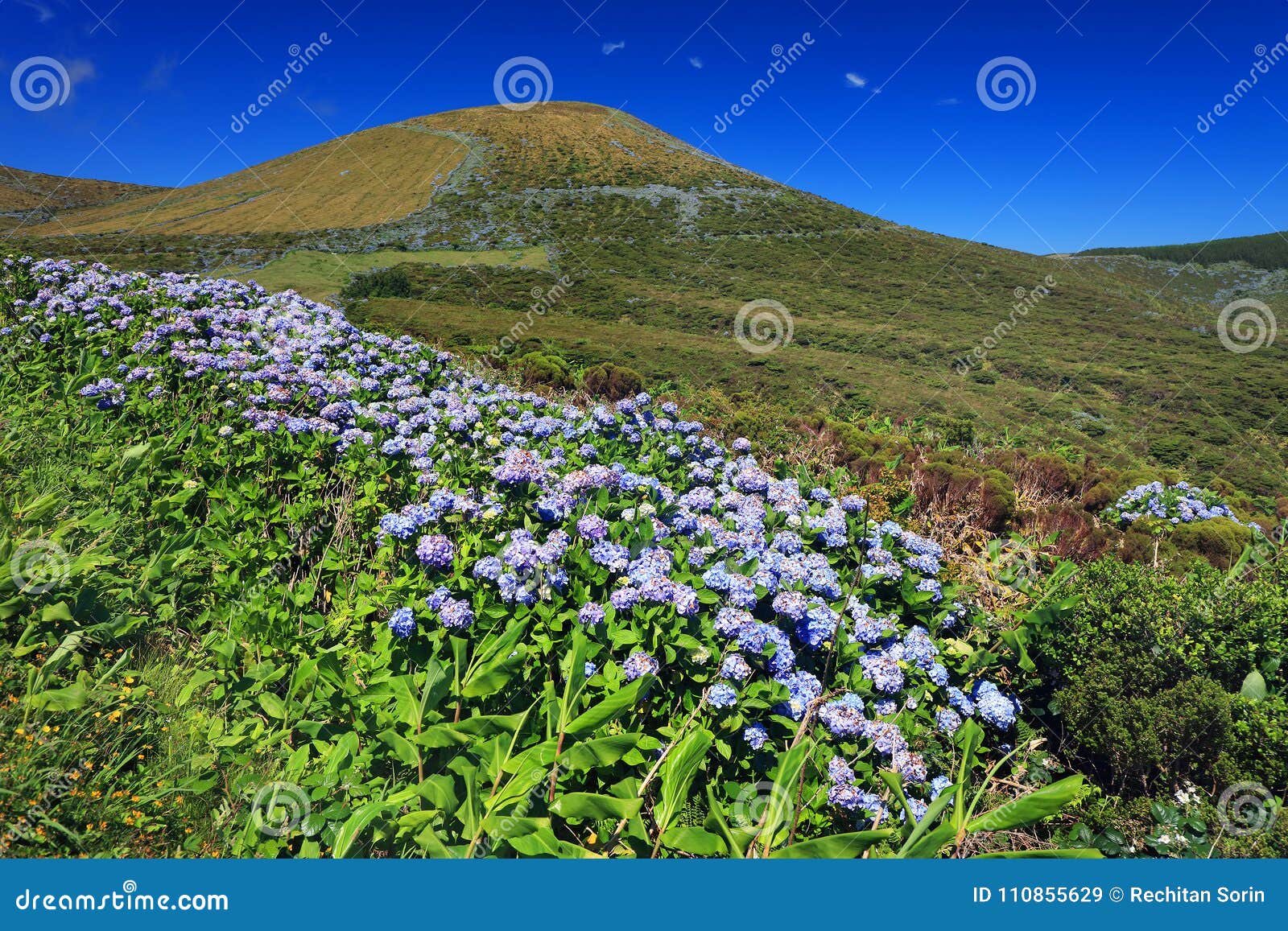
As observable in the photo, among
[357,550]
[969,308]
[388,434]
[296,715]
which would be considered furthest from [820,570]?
[969,308]

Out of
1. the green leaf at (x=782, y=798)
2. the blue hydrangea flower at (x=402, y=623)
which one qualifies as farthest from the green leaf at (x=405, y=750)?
the green leaf at (x=782, y=798)

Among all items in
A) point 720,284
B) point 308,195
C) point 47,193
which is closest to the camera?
point 720,284

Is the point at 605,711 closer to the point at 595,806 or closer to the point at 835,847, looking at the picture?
the point at 595,806

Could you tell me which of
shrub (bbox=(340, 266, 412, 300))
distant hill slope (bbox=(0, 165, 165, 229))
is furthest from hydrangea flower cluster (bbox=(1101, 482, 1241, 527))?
distant hill slope (bbox=(0, 165, 165, 229))

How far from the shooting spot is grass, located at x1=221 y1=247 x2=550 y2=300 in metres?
17.0

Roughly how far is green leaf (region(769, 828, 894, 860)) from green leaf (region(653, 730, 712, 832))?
0.31 m

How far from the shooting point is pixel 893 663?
255 cm

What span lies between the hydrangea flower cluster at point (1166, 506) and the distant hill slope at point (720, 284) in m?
3.16

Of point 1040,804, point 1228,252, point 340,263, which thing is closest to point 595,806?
point 1040,804

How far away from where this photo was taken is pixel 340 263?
23.2 m

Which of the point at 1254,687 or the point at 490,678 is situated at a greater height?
the point at 490,678

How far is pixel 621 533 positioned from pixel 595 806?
1459 millimetres

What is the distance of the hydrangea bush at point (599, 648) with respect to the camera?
1.82 m

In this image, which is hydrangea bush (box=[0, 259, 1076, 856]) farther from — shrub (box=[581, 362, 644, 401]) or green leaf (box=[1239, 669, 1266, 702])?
shrub (box=[581, 362, 644, 401])
